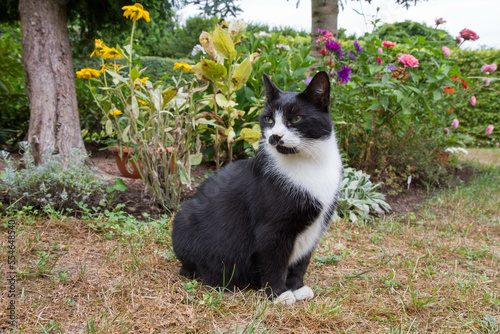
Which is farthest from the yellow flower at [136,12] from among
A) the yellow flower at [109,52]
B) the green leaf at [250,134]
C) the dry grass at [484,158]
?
the dry grass at [484,158]

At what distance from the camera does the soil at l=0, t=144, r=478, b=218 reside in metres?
3.08

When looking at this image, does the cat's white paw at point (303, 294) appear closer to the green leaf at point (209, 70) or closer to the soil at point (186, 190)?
the soil at point (186, 190)

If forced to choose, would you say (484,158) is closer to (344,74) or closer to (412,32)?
(344,74)

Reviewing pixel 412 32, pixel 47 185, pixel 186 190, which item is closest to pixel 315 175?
pixel 186 190

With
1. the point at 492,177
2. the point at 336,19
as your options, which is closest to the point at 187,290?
the point at 336,19

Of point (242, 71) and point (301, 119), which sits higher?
point (242, 71)

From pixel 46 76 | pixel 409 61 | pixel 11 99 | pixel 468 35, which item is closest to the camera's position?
pixel 46 76

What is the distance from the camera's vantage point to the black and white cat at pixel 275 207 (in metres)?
1.61

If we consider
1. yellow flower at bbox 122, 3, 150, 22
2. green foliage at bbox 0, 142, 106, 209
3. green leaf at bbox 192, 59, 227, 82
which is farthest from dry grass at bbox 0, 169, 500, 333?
yellow flower at bbox 122, 3, 150, 22

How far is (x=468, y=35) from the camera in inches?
161

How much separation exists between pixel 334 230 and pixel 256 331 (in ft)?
5.41

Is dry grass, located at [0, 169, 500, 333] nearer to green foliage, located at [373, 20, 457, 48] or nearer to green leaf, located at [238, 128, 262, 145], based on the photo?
green leaf, located at [238, 128, 262, 145]

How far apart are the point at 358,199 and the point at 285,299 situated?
1932mm

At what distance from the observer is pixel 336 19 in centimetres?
424
